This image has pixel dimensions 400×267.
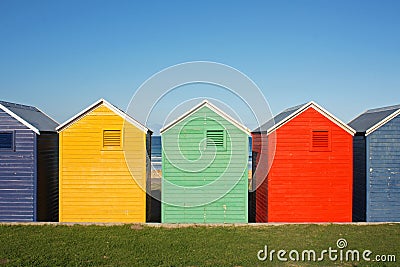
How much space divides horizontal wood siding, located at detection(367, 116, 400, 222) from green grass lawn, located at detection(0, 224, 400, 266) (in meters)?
0.75

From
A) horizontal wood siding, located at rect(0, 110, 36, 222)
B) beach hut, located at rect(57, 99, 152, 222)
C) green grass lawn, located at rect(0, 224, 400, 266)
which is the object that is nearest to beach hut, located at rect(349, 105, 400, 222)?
green grass lawn, located at rect(0, 224, 400, 266)

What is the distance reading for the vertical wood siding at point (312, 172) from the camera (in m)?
16.4

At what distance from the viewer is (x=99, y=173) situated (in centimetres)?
1622

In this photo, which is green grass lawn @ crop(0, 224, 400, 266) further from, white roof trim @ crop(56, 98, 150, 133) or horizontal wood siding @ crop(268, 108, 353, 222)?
white roof trim @ crop(56, 98, 150, 133)

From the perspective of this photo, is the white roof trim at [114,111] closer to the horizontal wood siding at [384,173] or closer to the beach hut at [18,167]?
the beach hut at [18,167]

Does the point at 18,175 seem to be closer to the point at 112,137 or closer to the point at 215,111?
the point at 112,137

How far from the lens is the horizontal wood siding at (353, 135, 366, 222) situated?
17.0 metres

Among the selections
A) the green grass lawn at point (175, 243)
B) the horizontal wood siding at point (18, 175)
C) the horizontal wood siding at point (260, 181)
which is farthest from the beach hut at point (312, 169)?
the horizontal wood siding at point (18, 175)

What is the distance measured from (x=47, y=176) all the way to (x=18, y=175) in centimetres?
146

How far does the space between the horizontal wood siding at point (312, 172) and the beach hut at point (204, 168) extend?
5.00 feet

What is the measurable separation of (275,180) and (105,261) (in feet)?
24.7

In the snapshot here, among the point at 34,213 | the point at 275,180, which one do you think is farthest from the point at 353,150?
the point at 34,213

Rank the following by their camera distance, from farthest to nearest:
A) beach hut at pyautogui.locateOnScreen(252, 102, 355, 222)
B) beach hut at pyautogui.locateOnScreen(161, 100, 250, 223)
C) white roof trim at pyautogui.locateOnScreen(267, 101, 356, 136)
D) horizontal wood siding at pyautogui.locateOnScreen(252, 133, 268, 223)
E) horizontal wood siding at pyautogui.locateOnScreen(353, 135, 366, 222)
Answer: horizontal wood siding at pyautogui.locateOnScreen(353, 135, 366, 222) < horizontal wood siding at pyautogui.locateOnScreen(252, 133, 268, 223) < beach hut at pyautogui.locateOnScreen(252, 102, 355, 222) < white roof trim at pyautogui.locateOnScreen(267, 101, 356, 136) < beach hut at pyautogui.locateOnScreen(161, 100, 250, 223)

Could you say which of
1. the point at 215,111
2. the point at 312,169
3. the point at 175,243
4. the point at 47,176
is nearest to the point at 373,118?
the point at 312,169
